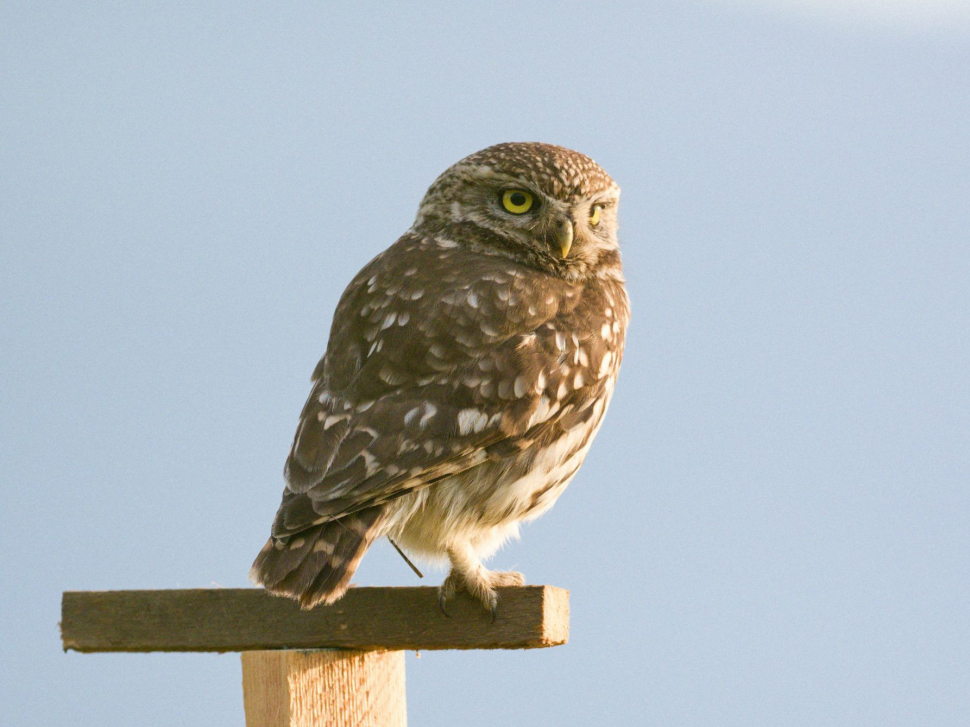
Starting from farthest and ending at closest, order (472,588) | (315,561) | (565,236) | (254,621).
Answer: (565,236)
(472,588)
(254,621)
(315,561)

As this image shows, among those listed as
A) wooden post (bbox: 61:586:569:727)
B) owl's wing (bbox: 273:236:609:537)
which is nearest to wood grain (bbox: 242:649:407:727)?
wooden post (bbox: 61:586:569:727)

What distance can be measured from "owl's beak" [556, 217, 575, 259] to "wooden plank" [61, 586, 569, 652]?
0.97 meters

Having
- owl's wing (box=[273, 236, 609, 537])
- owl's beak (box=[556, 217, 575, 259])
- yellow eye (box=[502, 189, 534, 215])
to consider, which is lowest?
owl's wing (box=[273, 236, 609, 537])

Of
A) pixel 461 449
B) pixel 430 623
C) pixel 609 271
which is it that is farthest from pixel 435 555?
pixel 609 271

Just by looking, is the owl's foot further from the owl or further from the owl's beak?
the owl's beak

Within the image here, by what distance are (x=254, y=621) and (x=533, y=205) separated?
1.38 meters

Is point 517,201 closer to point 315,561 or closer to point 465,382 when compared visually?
point 465,382

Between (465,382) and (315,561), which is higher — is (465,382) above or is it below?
above

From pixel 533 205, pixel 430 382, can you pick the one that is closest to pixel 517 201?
pixel 533 205

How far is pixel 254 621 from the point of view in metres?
2.67

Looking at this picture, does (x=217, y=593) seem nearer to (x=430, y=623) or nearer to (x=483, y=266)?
(x=430, y=623)

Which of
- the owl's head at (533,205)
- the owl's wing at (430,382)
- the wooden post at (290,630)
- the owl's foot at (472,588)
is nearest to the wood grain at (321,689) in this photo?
the wooden post at (290,630)

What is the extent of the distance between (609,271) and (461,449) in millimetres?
1006

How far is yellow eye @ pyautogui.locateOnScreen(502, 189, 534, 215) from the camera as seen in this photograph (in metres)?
3.30
